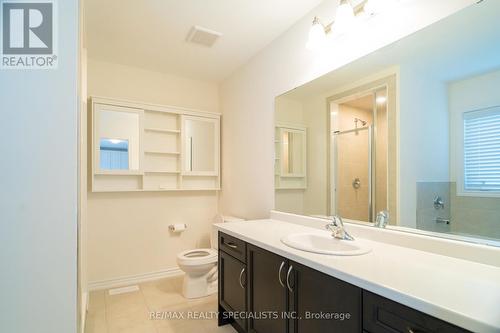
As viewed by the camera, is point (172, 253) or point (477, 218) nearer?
point (477, 218)

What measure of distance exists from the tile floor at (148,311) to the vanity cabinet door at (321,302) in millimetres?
967

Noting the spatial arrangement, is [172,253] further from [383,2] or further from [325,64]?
[383,2]

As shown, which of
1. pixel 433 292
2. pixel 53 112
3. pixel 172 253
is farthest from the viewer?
pixel 172 253

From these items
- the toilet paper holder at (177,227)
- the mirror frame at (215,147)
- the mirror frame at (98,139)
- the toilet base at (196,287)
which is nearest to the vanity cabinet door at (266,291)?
the toilet base at (196,287)

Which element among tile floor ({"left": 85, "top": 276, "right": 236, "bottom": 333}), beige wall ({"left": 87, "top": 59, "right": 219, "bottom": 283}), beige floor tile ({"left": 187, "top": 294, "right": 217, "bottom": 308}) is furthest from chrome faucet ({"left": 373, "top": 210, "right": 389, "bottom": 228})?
beige wall ({"left": 87, "top": 59, "right": 219, "bottom": 283})

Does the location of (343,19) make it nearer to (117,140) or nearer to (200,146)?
(200,146)

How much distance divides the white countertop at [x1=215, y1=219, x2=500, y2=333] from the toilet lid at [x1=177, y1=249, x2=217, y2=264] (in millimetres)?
1232

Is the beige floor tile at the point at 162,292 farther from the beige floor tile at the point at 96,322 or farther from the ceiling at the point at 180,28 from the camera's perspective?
the ceiling at the point at 180,28

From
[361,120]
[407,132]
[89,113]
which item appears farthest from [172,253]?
[407,132]

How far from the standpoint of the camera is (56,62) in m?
1.22

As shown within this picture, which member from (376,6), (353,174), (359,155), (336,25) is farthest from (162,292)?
(376,6)

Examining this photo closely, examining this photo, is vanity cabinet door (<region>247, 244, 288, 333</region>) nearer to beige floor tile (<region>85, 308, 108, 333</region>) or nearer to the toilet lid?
the toilet lid

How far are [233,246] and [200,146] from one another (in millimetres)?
1755

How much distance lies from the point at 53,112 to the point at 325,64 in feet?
5.61
